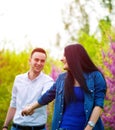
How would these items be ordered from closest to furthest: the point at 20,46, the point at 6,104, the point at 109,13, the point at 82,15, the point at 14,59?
the point at 6,104
the point at 14,59
the point at 20,46
the point at 109,13
the point at 82,15

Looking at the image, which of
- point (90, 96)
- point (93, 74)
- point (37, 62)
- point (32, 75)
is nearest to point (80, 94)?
point (90, 96)

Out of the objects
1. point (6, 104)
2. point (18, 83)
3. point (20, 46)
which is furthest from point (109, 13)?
point (18, 83)

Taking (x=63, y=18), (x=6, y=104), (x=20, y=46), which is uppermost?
(x=63, y=18)

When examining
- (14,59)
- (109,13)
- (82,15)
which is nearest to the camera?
(14,59)

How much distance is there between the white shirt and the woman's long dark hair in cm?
130

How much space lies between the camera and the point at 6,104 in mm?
13914

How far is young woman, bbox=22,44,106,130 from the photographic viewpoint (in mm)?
5617

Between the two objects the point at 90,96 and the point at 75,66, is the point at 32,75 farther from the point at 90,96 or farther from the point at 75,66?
the point at 90,96

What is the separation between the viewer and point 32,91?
7105mm

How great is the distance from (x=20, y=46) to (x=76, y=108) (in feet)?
68.7

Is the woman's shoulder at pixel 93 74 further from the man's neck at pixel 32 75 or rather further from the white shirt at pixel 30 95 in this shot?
the man's neck at pixel 32 75

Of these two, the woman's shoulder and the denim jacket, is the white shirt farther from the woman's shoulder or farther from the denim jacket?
the woman's shoulder

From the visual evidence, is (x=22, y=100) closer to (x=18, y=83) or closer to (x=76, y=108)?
(x=18, y=83)

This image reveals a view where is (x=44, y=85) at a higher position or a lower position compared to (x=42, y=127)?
higher
